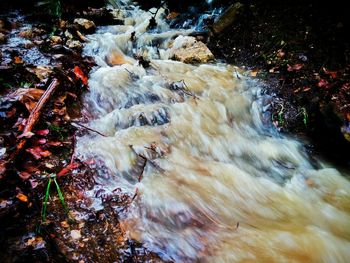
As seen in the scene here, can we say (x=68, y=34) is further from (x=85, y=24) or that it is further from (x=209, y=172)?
(x=209, y=172)

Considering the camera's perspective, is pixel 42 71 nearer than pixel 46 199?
No

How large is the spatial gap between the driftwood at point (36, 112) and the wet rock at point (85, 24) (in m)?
3.89

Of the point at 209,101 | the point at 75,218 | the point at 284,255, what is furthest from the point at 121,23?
the point at 284,255

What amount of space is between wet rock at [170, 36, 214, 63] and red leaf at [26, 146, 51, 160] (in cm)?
406

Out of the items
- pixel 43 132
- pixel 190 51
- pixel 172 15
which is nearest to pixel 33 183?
pixel 43 132

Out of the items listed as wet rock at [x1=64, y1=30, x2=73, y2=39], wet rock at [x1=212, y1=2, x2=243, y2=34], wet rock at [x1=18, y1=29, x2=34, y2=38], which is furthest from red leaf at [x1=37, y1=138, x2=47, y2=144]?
wet rock at [x1=212, y1=2, x2=243, y2=34]

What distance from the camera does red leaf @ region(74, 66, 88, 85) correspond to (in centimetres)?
483

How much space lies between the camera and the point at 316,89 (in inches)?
195

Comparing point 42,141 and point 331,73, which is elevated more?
point 331,73

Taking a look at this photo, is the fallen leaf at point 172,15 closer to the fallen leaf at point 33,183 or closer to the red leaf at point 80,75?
the red leaf at point 80,75

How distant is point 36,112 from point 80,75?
1.65 m

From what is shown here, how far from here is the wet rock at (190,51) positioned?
6.43 metres

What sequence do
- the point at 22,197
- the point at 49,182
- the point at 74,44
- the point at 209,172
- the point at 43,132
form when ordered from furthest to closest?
the point at 74,44 < the point at 209,172 < the point at 43,132 < the point at 49,182 < the point at 22,197

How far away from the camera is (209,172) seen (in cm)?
348
